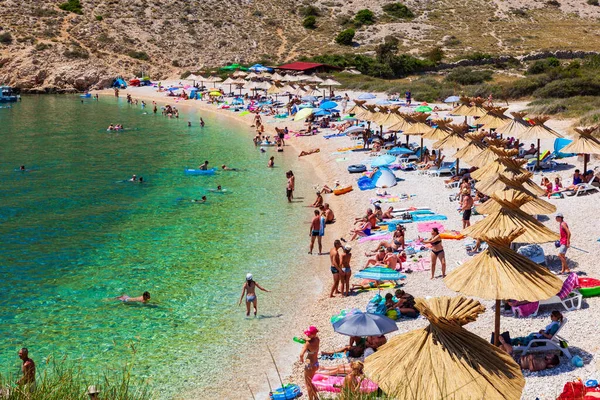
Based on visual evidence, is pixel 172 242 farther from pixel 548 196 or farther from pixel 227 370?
pixel 548 196

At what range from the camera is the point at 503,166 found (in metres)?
18.7

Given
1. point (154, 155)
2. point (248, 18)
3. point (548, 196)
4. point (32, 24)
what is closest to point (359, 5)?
point (248, 18)

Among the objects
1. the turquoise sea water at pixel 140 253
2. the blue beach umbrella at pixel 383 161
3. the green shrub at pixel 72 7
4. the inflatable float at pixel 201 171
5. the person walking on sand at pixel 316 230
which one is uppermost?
the green shrub at pixel 72 7

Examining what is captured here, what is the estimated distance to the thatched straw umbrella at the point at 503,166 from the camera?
1844 cm

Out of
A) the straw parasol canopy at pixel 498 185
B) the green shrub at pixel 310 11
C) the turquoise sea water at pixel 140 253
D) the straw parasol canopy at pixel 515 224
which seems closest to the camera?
the straw parasol canopy at pixel 515 224

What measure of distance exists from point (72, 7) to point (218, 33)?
18758mm

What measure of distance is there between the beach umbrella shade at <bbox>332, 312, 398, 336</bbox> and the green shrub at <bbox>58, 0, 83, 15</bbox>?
260ft

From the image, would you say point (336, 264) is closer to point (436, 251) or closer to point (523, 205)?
point (436, 251)

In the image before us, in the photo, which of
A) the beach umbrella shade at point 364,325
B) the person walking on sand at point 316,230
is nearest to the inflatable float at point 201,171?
the person walking on sand at point 316,230

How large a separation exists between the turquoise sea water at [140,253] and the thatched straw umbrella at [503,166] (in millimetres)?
6084

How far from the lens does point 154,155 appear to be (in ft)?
119

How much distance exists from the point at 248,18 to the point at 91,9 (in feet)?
67.0

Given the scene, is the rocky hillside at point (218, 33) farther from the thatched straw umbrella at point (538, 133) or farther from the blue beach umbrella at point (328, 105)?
the thatched straw umbrella at point (538, 133)

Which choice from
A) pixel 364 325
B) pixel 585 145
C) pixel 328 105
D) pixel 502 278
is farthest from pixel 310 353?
pixel 328 105
